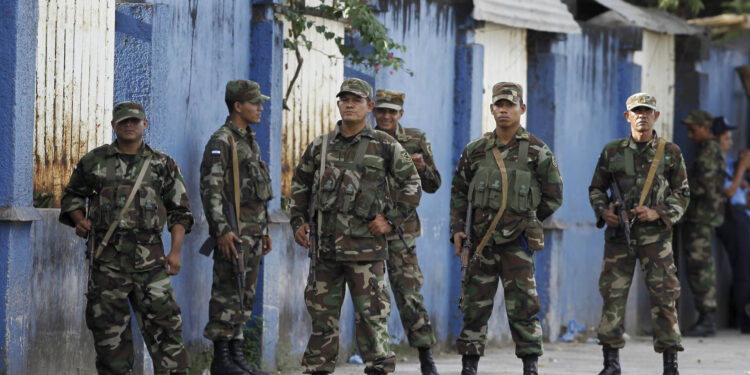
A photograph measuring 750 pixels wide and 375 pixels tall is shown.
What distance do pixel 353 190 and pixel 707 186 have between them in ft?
23.8

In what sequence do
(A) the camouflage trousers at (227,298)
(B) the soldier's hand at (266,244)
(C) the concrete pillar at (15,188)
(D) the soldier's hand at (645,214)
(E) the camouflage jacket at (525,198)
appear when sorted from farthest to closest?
(D) the soldier's hand at (645,214) < (B) the soldier's hand at (266,244) < (A) the camouflage trousers at (227,298) < (E) the camouflage jacket at (525,198) < (C) the concrete pillar at (15,188)

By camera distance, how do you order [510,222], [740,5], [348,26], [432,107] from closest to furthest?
1. [510,222]
2. [348,26]
3. [432,107]
4. [740,5]

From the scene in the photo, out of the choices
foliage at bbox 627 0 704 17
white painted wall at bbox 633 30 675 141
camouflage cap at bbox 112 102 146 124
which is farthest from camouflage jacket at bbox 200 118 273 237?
foliage at bbox 627 0 704 17

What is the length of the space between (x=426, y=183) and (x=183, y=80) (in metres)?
1.87

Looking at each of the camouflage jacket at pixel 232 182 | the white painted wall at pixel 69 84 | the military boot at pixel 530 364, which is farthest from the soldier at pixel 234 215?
the military boot at pixel 530 364

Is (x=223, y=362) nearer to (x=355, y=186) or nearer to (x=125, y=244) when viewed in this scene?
(x=125, y=244)

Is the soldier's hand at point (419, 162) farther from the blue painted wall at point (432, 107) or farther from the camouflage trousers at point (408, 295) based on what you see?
the blue painted wall at point (432, 107)

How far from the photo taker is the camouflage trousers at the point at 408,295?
8.59 meters

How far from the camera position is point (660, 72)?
14.8 meters

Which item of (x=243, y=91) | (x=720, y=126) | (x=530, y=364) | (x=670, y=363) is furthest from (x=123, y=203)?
(x=720, y=126)

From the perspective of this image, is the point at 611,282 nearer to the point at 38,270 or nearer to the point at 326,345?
the point at 326,345

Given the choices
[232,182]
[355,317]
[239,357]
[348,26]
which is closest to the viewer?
[355,317]

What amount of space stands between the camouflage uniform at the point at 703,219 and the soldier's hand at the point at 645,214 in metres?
4.93

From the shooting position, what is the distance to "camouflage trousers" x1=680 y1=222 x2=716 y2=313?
13.8 m
